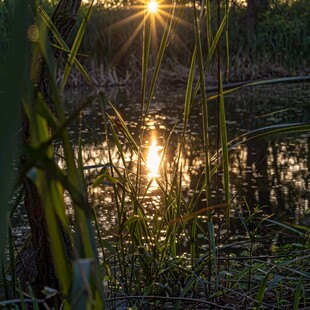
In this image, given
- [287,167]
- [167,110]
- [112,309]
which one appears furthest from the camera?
[167,110]

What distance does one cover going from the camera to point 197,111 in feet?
26.3

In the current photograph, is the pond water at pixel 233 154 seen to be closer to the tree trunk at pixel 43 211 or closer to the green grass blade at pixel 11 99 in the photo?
the tree trunk at pixel 43 211

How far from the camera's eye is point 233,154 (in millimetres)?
5004

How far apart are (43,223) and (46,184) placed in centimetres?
100

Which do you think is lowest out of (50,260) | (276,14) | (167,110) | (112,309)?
(112,309)

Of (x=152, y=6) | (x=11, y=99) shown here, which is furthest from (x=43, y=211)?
(x=11, y=99)

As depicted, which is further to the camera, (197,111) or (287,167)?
(197,111)

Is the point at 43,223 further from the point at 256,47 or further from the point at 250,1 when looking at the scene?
the point at 250,1

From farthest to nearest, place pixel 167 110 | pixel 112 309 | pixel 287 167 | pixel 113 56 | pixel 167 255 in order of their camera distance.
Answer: pixel 113 56 → pixel 167 110 → pixel 287 167 → pixel 167 255 → pixel 112 309

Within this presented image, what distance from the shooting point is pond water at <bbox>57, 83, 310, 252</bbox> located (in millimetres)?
3119

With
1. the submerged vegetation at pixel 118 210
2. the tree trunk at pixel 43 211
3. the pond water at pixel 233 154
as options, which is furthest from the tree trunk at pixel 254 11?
the tree trunk at pixel 43 211

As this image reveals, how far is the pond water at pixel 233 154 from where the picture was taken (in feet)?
10.2

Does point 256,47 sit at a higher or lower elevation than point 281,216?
higher

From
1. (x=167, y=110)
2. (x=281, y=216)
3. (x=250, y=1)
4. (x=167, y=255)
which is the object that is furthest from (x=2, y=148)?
(x=250, y=1)
